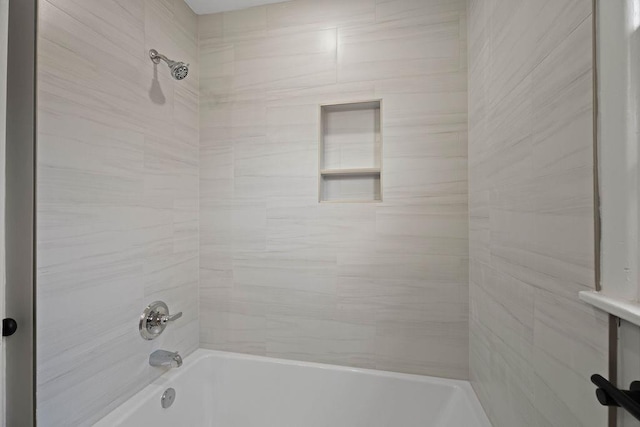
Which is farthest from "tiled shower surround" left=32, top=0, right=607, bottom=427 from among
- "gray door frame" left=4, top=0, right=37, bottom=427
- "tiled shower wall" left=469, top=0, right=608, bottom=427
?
"gray door frame" left=4, top=0, right=37, bottom=427

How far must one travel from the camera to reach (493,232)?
1.09 m

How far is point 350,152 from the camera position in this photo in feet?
5.28

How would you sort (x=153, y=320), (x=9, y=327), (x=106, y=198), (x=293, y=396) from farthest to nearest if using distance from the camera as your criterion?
(x=293, y=396), (x=153, y=320), (x=106, y=198), (x=9, y=327)

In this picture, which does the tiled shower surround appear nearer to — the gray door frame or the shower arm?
the shower arm

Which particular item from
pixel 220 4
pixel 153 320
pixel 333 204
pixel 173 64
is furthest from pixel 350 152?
pixel 153 320

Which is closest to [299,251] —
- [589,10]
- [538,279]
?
[538,279]

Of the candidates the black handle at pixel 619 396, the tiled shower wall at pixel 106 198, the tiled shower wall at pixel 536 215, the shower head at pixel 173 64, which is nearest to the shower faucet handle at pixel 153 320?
the tiled shower wall at pixel 106 198

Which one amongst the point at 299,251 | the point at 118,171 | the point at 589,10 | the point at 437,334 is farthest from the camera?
the point at 299,251

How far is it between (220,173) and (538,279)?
1.47 m

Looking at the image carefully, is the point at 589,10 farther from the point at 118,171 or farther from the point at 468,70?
the point at 118,171

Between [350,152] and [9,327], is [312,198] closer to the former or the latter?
[350,152]

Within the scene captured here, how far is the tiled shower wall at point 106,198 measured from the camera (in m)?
0.94

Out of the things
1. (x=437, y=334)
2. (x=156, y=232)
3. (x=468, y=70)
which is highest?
(x=468, y=70)

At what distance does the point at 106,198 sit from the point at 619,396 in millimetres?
1446
